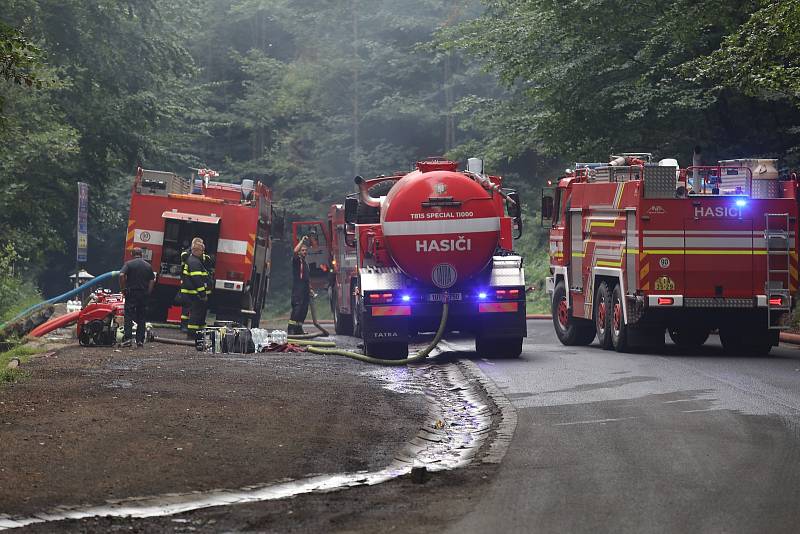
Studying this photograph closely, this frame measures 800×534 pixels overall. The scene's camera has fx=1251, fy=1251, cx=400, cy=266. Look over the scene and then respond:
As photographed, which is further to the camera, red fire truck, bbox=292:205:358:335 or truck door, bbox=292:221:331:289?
truck door, bbox=292:221:331:289

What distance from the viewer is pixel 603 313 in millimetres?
21141

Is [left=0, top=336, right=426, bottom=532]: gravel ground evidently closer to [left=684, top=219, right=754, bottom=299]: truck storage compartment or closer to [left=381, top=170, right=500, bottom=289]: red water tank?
[left=381, top=170, right=500, bottom=289]: red water tank

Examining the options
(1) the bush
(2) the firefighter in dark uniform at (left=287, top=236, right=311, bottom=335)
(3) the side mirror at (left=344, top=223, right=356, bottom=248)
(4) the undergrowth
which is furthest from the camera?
(1) the bush

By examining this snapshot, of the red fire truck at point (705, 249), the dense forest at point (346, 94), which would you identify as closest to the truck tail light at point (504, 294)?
the red fire truck at point (705, 249)

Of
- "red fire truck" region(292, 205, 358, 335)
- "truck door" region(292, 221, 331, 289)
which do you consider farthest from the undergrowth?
"truck door" region(292, 221, 331, 289)

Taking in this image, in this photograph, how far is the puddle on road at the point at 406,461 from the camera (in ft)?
25.7

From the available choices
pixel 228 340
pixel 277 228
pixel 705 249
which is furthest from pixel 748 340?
pixel 277 228

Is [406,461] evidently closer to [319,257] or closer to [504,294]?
[504,294]

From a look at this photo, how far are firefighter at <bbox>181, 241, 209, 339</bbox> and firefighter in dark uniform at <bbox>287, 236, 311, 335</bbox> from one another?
14.8 feet

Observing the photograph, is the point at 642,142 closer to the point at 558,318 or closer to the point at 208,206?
the point at 558,318

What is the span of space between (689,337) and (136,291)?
9617mm

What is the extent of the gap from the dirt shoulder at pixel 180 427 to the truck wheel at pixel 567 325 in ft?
24.1

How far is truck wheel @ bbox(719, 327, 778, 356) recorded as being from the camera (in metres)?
19.9

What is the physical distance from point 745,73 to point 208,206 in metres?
10.8
